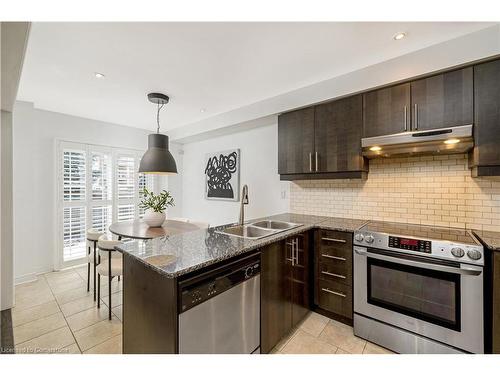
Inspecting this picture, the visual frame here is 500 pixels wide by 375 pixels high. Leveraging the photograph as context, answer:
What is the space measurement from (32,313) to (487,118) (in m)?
4.58

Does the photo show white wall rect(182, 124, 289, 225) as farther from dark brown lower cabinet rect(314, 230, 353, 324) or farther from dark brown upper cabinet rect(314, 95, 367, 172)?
dark brown lower cabinet rect(314, 230, 353, 324)

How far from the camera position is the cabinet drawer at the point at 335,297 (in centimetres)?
213

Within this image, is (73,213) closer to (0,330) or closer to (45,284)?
(45,284)

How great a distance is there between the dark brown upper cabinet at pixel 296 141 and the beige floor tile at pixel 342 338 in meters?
1.63

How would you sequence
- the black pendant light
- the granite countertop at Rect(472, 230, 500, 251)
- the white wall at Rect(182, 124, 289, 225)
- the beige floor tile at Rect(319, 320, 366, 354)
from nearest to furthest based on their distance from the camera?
the granite countertop at Rect(472, 230, 500, 251) → the beige floor tile at Rect(319, 320, 366, 354) → the black pendant light → the white wall at Rect(182, 124, 289, 225)

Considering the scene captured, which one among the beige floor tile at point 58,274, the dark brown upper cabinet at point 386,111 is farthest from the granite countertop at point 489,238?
the beige floor tile at point 58,274

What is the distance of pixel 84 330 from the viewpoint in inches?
82.6

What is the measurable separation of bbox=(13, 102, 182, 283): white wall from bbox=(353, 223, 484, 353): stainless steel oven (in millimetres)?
4306

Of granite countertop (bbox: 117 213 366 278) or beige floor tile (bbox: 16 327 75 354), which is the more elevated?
granite countertop (bbox: 117 213 366 278)

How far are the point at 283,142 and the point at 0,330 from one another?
137 inches

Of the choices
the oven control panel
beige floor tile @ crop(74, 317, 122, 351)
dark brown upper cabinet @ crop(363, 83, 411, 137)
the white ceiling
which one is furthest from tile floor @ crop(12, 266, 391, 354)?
the white ceiling

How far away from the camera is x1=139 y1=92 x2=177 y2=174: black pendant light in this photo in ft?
9.67

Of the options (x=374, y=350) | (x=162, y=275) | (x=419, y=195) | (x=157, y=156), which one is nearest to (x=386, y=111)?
(x=419, y=195)

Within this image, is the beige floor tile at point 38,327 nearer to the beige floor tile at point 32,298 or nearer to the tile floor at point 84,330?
the tile floor at point 84,330
